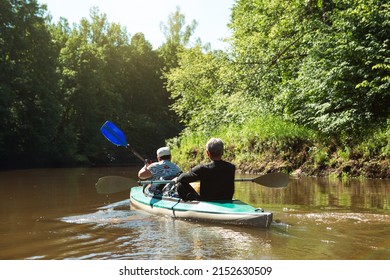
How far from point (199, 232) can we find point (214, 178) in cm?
85

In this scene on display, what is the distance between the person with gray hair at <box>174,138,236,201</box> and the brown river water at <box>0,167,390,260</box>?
0.48 metres

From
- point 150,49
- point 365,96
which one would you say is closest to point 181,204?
point 365,96

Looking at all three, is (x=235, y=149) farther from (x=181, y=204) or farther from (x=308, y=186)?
(x=181, y=204)

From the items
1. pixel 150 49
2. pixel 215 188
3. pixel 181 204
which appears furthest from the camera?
pixel 150 49

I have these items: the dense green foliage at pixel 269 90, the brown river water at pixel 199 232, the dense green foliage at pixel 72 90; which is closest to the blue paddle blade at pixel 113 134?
the brown river water at pixel 199 232

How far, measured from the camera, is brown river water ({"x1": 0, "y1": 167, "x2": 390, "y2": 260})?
5.01 meters

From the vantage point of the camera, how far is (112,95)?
42781 millimetres

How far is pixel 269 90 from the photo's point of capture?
17.1 meters

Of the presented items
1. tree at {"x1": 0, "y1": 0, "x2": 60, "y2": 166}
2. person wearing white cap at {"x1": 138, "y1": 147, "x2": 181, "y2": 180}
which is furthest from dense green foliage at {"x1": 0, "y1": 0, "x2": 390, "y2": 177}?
person wearing white cap at {"x1": 138, "y1": 147, "x2": 181, "y2": 180}

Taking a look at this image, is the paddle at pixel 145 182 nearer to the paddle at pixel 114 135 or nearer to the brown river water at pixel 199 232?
the brown river water at pixel 199 232

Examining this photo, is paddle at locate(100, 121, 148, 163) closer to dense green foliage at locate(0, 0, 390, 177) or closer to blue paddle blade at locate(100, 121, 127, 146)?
blue paddle blade at locate(100, 121, 127, 146)

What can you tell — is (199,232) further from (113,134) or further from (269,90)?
(269,90)

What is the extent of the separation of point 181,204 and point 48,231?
182cm
